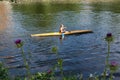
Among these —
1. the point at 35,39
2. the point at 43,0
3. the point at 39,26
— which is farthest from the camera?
the point at 43,0

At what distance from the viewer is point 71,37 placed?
32.8 meters

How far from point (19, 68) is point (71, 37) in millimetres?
12990

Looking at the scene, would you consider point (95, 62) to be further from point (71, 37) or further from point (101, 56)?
point (71, 37)

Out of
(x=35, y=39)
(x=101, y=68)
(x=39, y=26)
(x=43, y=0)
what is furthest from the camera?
(x=43, y=0)

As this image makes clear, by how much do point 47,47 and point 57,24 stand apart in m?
16.8

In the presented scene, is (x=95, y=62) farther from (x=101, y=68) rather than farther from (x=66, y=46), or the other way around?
(x=66, y=46)

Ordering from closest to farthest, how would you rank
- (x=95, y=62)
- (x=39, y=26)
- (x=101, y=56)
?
(x=95, y=62), (x=101, y=56), (x=39, y=26)

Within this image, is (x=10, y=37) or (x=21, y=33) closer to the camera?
(x=10, y=37)

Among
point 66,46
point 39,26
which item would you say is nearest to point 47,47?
point 66,46

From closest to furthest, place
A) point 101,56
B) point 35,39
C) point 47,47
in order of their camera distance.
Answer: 1. point 101,56
2. point 47,47
3. point 35,39

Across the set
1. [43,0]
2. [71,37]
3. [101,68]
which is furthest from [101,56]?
[43,0]

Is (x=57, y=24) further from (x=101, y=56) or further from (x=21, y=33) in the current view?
(x=101, y=56)

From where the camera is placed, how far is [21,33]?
36.9 meters

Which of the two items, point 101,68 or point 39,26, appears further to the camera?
point 39,26
